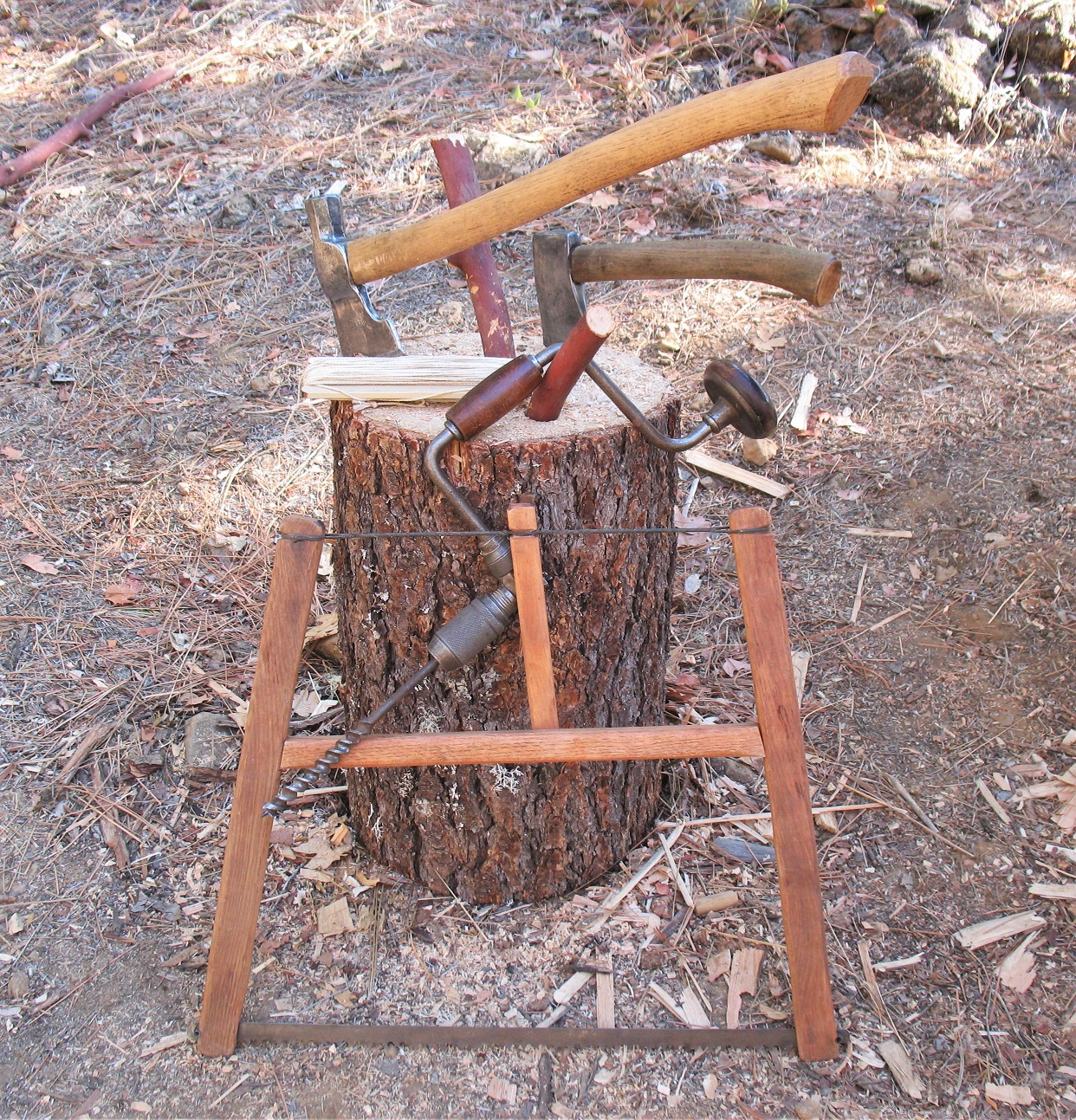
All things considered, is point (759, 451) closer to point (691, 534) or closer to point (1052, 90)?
point (691, 534)

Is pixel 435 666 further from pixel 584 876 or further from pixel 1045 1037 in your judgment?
pixel 1045 1037

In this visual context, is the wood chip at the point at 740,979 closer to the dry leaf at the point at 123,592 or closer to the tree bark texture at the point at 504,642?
the tree bark texture at the point at 504,642

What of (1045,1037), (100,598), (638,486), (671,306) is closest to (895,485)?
(671,306)

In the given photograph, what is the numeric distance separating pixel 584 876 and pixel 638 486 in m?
0.93

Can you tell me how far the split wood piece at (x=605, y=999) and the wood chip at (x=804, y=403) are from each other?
2.14 m

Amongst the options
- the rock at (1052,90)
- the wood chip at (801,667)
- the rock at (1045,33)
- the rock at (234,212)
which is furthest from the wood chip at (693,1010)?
the rock at (1045,33)

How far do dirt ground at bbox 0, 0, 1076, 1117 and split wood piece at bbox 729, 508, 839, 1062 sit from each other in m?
0.19

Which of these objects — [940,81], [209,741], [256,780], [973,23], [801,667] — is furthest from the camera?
[973,23]

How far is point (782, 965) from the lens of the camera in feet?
6.79

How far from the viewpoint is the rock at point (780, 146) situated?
A: 4.73 meters

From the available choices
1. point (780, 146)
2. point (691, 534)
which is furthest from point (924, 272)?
point (691, 534)

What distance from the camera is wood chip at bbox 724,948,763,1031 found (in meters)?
1.98

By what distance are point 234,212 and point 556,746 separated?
3615mm

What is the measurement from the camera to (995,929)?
2111mm
